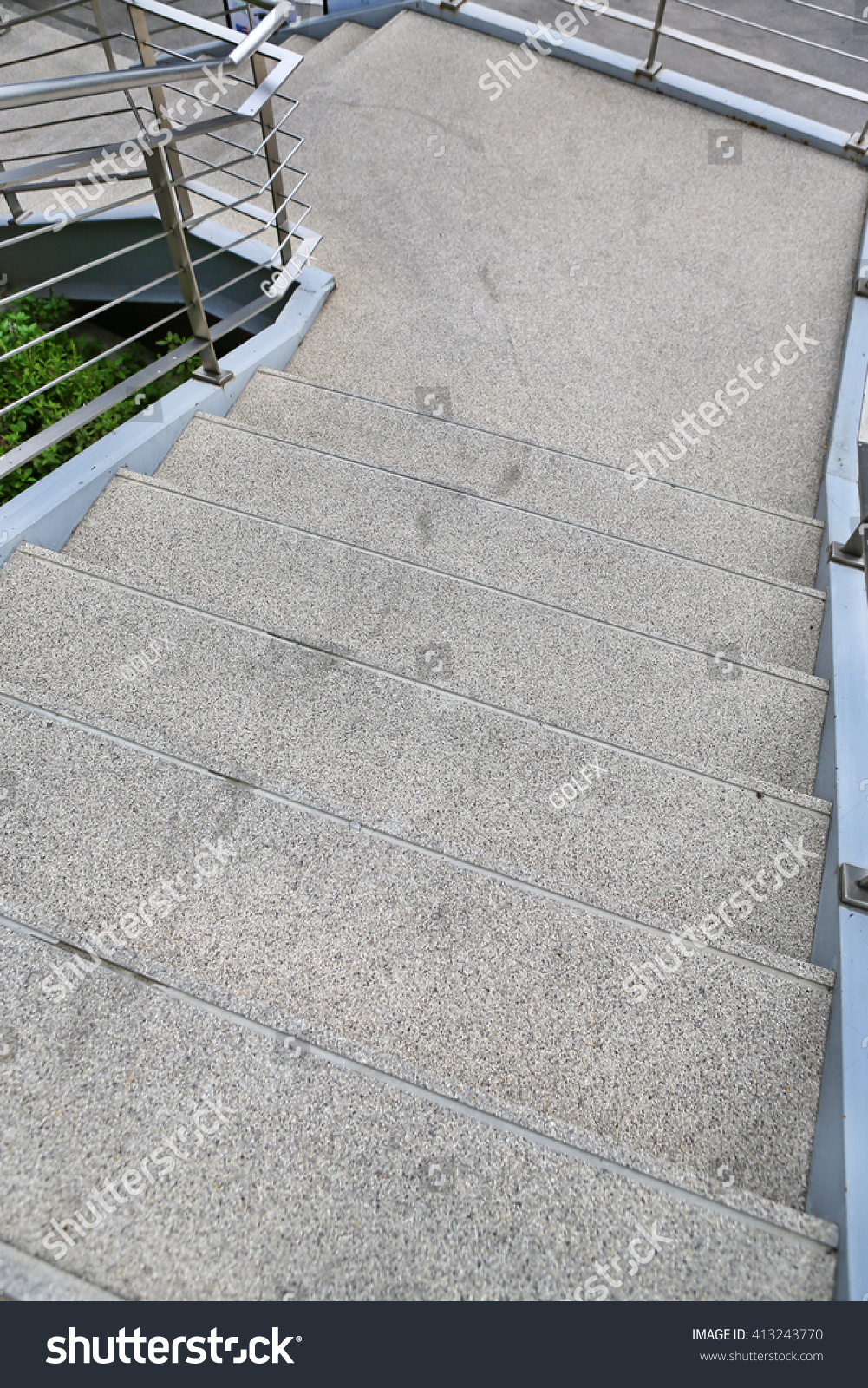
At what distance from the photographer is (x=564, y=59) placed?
4.35 meters

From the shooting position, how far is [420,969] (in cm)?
145

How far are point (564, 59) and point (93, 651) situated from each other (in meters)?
4.15

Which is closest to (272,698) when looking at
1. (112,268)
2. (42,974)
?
(42,974)

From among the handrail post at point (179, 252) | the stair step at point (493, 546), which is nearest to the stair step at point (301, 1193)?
the stair step at point (493, 546)

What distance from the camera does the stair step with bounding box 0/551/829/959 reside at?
164cm

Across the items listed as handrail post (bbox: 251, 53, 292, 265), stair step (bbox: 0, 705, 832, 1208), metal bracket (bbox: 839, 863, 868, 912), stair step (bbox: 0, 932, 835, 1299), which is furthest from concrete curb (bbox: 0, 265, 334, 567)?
metal bracket (bbox: 839, 863, 868, 912)

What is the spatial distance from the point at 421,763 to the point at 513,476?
1.26m

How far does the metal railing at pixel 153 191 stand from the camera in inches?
76.9

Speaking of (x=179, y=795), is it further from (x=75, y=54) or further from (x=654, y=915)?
(x=75, y=54)

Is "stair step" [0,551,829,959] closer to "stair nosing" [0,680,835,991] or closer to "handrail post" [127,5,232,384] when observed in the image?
"stair nosing" [0,680,835,991]

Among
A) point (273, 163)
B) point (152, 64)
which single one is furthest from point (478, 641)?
point (273, 163)

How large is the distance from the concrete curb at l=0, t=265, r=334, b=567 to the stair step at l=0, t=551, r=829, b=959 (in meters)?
0.26

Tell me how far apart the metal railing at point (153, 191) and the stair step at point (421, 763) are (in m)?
0.55
